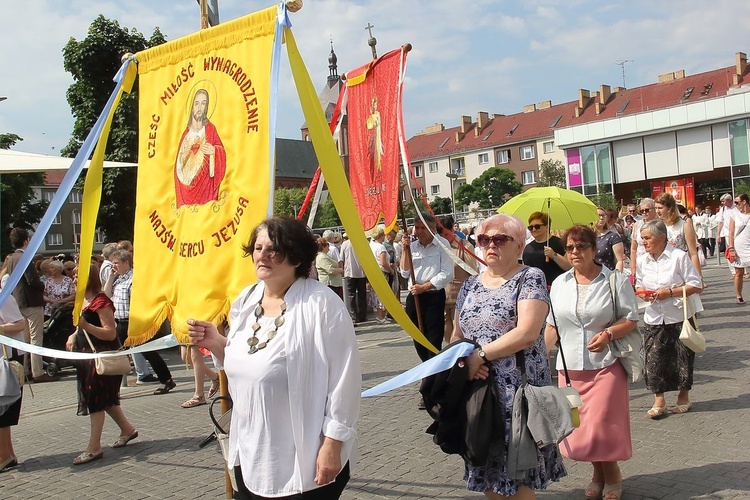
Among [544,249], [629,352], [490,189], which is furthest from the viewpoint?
[490,189]

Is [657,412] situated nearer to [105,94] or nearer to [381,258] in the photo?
[381,258]

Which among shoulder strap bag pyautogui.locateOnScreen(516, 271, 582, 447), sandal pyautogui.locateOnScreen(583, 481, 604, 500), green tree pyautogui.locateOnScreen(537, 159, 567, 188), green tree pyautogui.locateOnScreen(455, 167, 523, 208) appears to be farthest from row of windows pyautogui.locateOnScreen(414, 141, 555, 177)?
shoulder strap bag pyautogui.locateOnScreen(516, 271, 582, 447)

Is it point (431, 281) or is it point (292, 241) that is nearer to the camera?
point (292, 241)

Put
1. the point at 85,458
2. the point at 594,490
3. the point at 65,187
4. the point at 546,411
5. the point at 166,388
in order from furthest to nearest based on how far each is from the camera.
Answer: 1. the point at 166,388
2. the point at 85,458
3. the point at 594,490
4. the point at 65,187
5. the point at 546,411

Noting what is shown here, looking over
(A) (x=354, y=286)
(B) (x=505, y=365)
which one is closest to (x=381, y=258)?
(A) (x=354, y=286)

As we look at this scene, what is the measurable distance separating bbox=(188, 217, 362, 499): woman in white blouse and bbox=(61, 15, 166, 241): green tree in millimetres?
24581

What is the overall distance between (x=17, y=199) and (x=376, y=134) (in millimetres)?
54717

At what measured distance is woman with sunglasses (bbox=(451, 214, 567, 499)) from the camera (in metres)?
3.54

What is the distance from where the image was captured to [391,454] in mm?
5809

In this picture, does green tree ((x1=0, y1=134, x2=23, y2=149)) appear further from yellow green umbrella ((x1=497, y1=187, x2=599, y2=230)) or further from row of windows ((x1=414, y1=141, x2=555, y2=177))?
yellow green umbrella ((x1=497, y1=187, x2=599, y2=230))

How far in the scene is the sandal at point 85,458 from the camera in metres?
6.21

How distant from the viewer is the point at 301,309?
3004 mm

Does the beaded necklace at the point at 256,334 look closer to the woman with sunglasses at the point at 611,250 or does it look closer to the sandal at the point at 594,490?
the sandal at the point at 594,490

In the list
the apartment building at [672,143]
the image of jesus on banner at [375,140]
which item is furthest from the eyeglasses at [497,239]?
the apartment building at [672,143]
